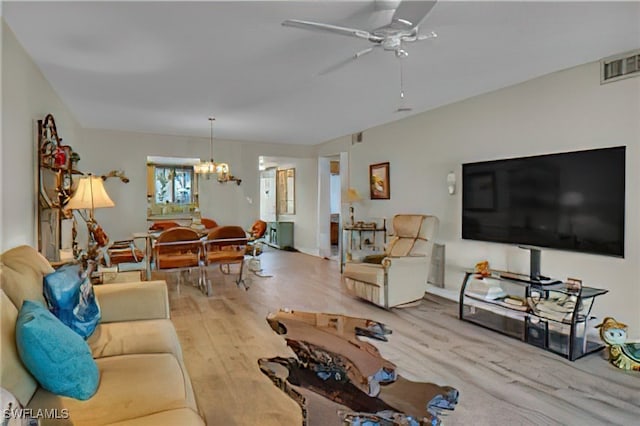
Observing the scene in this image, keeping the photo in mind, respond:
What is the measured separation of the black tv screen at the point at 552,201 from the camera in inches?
125

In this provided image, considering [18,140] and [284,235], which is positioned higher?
[18,140]

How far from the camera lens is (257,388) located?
8.39ft

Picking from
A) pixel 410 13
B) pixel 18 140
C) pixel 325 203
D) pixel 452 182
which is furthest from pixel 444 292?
pixel 18 140

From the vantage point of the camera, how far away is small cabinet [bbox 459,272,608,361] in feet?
10.3

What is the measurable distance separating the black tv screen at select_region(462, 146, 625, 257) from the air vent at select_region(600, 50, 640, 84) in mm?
675

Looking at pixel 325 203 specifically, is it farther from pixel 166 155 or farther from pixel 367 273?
pixel 367 273

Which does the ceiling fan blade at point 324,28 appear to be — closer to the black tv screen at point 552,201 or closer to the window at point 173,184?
the black tv screen at point 552,201

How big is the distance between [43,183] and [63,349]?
8.63ft

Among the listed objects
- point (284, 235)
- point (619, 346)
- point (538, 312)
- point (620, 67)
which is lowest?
point (619, 346)

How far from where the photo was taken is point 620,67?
3.29 meters

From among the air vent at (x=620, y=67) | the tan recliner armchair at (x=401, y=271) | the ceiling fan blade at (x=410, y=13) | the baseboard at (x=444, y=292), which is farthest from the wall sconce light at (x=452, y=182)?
the ceiling fan blade at (x=410, y=13)

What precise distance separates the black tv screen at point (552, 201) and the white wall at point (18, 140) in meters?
4.35

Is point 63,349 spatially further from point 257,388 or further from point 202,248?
point 202,248

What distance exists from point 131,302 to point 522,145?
3.98 meters
